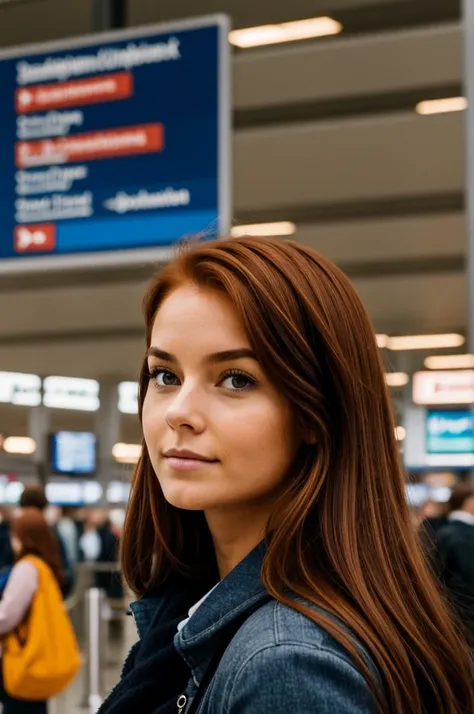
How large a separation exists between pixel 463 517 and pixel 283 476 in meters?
5.25

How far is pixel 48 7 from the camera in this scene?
24.4 ft

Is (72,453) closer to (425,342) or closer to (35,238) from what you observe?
(35,238)

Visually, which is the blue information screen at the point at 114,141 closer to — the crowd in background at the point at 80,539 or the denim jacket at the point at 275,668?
the crowd in background at the point at 80,539

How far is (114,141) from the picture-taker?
4668mm

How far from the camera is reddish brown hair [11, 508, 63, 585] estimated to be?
491 cm

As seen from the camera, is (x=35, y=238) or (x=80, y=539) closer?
(x=35, y=238)

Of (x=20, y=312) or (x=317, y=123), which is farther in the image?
(x=20, y=312)

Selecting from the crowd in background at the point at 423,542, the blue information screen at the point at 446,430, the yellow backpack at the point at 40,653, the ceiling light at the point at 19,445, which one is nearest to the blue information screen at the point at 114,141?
the crowd in background at the point at 423,542

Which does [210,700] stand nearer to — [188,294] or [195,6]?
[188,294]

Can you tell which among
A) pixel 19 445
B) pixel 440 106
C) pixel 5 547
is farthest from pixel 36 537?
pixel 19 445

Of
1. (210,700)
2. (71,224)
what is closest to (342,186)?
(71,224)

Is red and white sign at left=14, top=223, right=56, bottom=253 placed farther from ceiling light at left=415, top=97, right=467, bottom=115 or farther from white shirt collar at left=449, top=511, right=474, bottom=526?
ceiling light at left=415, top=97, right=467, bottom=115

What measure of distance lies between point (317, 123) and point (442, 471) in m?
7.94

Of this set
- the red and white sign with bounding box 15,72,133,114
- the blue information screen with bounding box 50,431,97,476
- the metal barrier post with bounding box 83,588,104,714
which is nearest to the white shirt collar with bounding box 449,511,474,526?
the metal barrier post with bounding box 83,588,104,714
